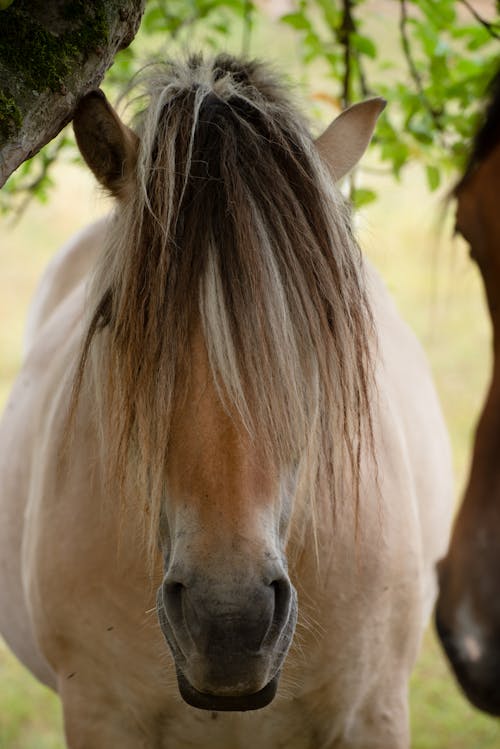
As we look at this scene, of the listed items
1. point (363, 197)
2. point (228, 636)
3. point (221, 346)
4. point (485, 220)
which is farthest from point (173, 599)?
point (363, 197)

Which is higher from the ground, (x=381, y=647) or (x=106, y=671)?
(x=106, y=671)

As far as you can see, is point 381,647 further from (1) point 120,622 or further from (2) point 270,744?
(1) point 120,622

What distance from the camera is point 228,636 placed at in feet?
4.66

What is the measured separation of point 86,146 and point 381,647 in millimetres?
1225

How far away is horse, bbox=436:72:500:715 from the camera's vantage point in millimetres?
1317

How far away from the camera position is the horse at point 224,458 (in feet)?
4.83

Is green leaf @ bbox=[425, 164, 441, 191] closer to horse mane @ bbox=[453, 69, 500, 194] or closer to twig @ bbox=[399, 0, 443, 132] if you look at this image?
twig @ bbox=[399, 0, 443, 132]

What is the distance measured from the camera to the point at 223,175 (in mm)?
1591

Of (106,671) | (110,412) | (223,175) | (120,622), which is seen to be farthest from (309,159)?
(106,671)

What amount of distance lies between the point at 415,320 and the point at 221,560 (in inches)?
312

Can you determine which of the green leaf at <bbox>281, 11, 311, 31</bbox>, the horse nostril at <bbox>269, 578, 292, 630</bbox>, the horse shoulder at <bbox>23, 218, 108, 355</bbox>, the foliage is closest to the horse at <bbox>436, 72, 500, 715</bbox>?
the horse nostril at <bbox>269, 578, 292, 630</bbox>

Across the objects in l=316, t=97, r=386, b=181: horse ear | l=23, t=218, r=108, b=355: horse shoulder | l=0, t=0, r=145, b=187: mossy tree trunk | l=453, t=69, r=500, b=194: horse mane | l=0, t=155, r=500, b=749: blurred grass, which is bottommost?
l=0, t=155, r=500, b=749: blurred grass

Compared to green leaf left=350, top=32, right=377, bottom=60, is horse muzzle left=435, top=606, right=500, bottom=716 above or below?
below

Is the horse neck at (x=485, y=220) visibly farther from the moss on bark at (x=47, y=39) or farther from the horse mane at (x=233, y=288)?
the moss on bark at (x=47, y=39)
